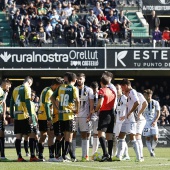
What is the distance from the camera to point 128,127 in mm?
19734

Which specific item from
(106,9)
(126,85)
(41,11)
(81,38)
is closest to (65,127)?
(126,85)

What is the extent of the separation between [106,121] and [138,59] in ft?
54.4

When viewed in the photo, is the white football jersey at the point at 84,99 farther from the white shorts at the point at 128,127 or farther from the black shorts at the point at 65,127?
the black shorts at the point at 65,127

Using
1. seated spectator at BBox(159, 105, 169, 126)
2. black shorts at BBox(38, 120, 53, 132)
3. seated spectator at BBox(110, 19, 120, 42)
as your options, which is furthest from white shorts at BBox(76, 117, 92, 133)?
seated spectator at BBox(110, 19, 120, 42)

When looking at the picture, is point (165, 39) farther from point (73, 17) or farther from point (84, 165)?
point (84, 165)

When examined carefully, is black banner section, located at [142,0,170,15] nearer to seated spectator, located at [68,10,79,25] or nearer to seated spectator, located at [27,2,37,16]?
seated spectator, located at [68,10,79,25]

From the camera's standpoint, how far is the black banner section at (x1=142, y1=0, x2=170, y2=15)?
4050 cm

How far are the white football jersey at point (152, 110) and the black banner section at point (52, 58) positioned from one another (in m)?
10.6

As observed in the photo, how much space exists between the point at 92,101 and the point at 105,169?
3753mm

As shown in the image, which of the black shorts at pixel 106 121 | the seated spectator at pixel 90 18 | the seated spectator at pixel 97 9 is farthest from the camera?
the seated spectator at pixel 97 9

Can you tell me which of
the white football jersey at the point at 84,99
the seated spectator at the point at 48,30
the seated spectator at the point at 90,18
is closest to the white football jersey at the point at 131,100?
the white football jersey at the point at 84,99

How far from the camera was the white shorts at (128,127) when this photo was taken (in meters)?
19.6

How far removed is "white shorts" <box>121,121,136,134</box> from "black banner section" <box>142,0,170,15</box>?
21.3 m

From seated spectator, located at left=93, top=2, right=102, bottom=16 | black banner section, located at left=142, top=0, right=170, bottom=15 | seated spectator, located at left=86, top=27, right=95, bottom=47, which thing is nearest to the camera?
seated spectator, located at left=86, top=27, right=95, bottom=47
